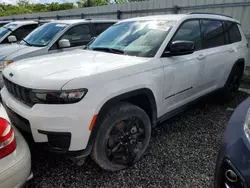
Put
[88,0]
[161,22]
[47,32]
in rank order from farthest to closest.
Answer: [88,0], [47,32], [161,22]

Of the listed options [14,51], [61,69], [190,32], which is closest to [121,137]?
[61,69]

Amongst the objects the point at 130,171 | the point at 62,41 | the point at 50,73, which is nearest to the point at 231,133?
the point at 130,171

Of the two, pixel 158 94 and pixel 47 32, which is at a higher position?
pixel 47 32

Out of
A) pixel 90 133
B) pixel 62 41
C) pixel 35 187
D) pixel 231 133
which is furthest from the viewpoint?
pixel 62 41

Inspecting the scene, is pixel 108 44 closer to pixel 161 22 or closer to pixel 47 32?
pixel 161 22

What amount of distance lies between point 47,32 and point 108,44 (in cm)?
325

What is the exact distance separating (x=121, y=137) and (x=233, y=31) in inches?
138

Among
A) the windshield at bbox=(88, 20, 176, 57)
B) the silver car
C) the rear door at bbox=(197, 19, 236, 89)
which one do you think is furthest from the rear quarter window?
the silver car

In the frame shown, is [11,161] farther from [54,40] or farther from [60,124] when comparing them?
[54,40]

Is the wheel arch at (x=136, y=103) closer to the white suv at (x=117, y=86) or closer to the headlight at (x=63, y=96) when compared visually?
the white suv at (x=117, y=86)

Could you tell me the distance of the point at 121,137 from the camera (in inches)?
97.1

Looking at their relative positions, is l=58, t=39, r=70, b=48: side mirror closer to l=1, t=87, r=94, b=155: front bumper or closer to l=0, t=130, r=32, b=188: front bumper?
l=1, t=87, r=94, b=155: front bumper

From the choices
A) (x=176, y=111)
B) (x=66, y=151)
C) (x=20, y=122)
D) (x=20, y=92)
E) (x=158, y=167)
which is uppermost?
(x=20, y=92)

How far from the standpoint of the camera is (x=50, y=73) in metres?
2.19
